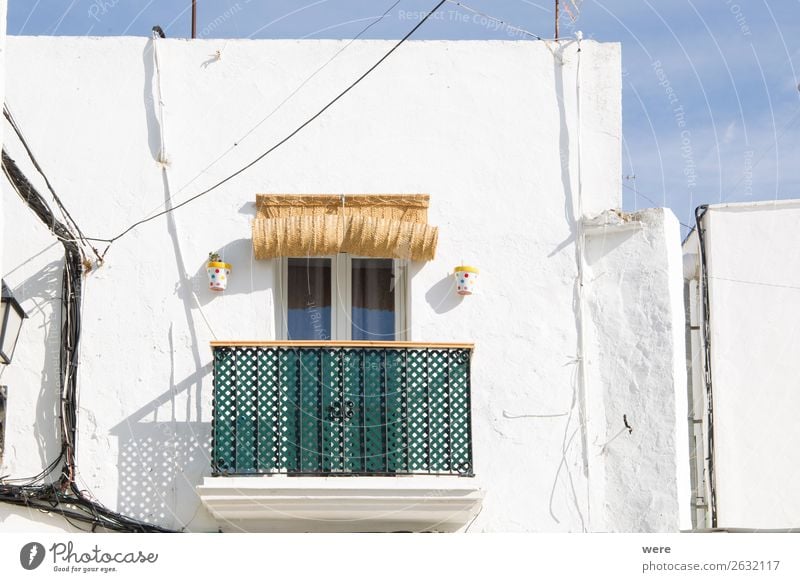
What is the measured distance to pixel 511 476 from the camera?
11.2 m

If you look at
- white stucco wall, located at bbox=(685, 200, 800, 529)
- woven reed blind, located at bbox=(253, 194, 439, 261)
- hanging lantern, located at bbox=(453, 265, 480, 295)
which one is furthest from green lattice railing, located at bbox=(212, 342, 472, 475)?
white stucco wall, located at bbox=(685, 200, 800, 529)

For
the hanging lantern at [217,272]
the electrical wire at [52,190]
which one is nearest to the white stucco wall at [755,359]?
the hanging lantern at [217,272]

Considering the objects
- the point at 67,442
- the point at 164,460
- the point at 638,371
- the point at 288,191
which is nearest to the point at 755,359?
the point at 638,371

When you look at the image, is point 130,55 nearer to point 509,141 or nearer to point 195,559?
point 509,141

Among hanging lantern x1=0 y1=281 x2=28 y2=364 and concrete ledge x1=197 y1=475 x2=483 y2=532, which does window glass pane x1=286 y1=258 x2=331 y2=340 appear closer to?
concrete ledge x1=197 y1=475 x2=483 y2=532

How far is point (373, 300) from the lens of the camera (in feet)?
38.7

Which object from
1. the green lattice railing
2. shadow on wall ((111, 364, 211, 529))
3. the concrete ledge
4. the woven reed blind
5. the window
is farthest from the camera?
the window

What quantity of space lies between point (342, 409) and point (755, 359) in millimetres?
4302

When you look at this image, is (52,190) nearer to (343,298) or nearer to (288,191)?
(288,191)

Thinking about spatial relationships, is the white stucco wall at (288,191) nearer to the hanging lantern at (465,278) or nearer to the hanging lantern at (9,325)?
the hanging lantern at (465,278)

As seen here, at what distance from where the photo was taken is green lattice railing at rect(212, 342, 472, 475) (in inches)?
423

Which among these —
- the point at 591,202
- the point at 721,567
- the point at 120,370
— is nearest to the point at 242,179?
the point at 120,370

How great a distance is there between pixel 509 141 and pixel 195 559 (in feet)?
14.7

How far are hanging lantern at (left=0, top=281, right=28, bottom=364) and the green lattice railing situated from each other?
1537 millimetres
